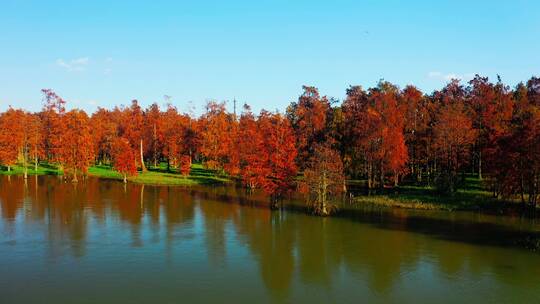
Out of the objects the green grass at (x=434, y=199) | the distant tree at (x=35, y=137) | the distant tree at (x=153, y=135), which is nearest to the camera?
the green grass at (x=434, y=199)

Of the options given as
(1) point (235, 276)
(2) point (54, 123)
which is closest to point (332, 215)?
(1) point (235, 276)

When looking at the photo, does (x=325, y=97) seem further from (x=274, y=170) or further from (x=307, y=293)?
(x=307, y=293)

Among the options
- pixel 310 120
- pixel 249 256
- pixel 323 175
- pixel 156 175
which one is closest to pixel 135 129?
pixel 156 175

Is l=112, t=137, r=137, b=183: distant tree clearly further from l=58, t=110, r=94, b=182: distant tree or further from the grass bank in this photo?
the grass bank

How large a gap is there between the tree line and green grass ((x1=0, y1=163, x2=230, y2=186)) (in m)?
2.95

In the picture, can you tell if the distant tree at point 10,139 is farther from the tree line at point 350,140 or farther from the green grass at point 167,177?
the green grass at point 167,177

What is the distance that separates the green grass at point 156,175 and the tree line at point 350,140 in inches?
116

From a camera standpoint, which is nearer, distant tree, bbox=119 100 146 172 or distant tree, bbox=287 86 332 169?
distant tree, bbox=287 86 332 169

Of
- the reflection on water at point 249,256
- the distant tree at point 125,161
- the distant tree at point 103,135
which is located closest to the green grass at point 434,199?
the reflection on water at point 249,256

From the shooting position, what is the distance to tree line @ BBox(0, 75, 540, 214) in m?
57.8

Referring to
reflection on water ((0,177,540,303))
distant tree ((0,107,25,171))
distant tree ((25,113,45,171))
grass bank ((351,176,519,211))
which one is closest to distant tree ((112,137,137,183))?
reflection on water ((0,177,540,303))

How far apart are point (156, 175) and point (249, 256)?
65.3 metres

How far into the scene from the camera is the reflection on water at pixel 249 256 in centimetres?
3139

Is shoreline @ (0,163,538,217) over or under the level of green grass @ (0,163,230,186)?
under
